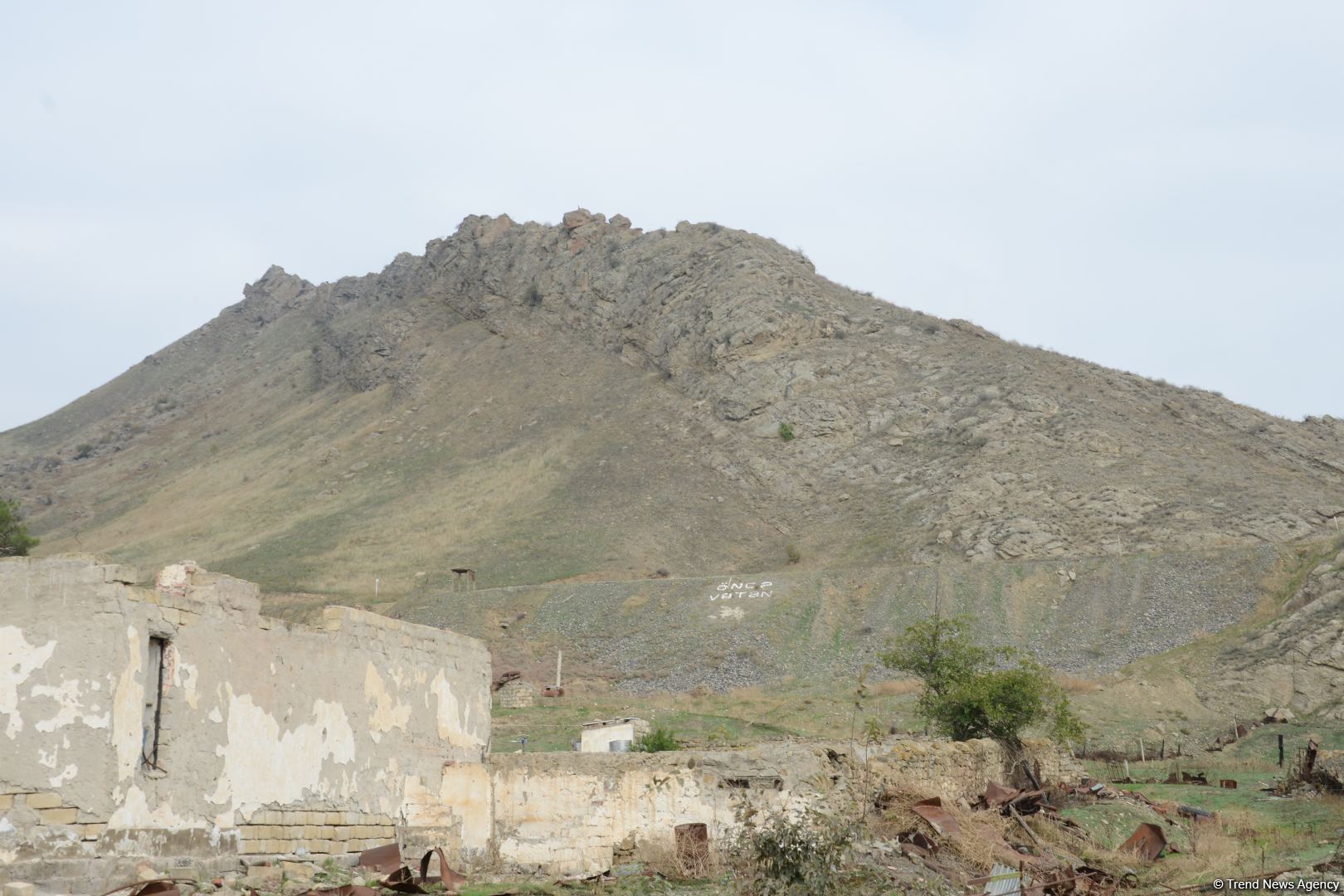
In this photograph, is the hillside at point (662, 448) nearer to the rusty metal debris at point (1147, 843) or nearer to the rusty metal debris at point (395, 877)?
the rusty metal debris at point (1147, 843)

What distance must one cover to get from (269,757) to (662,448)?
2486 inches

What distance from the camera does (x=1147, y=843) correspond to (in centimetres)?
1748

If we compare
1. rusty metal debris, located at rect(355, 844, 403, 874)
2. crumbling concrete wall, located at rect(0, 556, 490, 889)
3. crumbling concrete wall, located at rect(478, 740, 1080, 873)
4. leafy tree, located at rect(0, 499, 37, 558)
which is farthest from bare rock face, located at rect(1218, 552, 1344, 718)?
leafy tree, located at rect(0, 499, 37, 558)

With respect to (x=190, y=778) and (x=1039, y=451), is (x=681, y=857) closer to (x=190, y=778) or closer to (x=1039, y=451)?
(x=190, y=778)

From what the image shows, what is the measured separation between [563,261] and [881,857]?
8355 cm

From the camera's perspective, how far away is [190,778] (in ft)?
39.6

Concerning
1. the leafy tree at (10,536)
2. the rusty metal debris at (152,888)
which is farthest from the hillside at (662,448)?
the rusty metal debris at (152,888)

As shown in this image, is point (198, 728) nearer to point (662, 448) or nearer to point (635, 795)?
point (635, 795)

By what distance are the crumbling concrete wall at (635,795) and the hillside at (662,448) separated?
43279 mm

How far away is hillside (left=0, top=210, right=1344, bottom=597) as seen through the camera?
62938 millimetres

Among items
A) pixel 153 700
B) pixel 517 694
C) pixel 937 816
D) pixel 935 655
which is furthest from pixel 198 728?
pixel 517 694

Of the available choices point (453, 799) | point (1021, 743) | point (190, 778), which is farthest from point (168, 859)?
point (1021, 743)

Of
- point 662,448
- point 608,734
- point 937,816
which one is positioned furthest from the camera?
point 662,448

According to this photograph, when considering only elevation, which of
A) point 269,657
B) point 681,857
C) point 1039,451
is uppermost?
point 1039,451
